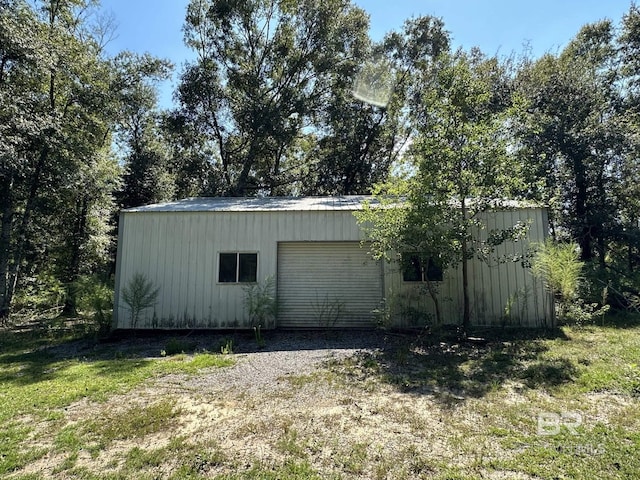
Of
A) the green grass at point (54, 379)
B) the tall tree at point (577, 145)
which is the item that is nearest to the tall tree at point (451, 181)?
the green grass at point (54, 379)

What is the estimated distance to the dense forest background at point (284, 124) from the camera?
34.0 feet

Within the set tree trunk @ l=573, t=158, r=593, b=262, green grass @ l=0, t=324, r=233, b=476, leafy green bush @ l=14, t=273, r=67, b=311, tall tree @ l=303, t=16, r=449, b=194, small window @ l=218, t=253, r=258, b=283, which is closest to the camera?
green grass @ l=0, t=324, r=233, b=476

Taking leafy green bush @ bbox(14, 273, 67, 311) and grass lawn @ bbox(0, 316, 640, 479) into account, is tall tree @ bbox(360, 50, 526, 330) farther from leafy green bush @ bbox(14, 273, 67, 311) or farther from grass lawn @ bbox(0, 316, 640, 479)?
leafy green bush @ bbox(14, 273, 67, 311)

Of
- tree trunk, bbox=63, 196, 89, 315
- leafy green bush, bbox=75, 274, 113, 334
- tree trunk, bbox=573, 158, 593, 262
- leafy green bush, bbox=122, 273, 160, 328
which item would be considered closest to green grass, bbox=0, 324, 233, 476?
leafy green bush, bbox=75, 274, 113, 334

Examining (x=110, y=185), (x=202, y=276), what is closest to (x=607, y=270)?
(x=202, y=276)

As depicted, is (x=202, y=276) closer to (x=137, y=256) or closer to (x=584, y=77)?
(x=137, y=256)

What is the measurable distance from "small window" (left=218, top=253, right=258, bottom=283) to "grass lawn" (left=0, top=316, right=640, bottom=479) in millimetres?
2740

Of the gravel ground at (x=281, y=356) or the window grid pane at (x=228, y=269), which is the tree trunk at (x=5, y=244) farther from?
the gravel ground at (x=281, y=356)

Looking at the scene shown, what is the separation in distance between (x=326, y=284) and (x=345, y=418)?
5.39m

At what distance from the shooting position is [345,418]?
395 centimetres

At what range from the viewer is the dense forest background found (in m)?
10.4

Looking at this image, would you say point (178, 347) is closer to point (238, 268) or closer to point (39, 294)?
point (238, 268)

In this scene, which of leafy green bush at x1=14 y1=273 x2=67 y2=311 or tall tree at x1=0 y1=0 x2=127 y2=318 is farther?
leafy green bush at x1=14 y1=273 x2=67 y2=311

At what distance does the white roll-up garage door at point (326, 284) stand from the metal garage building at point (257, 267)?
0.02m
